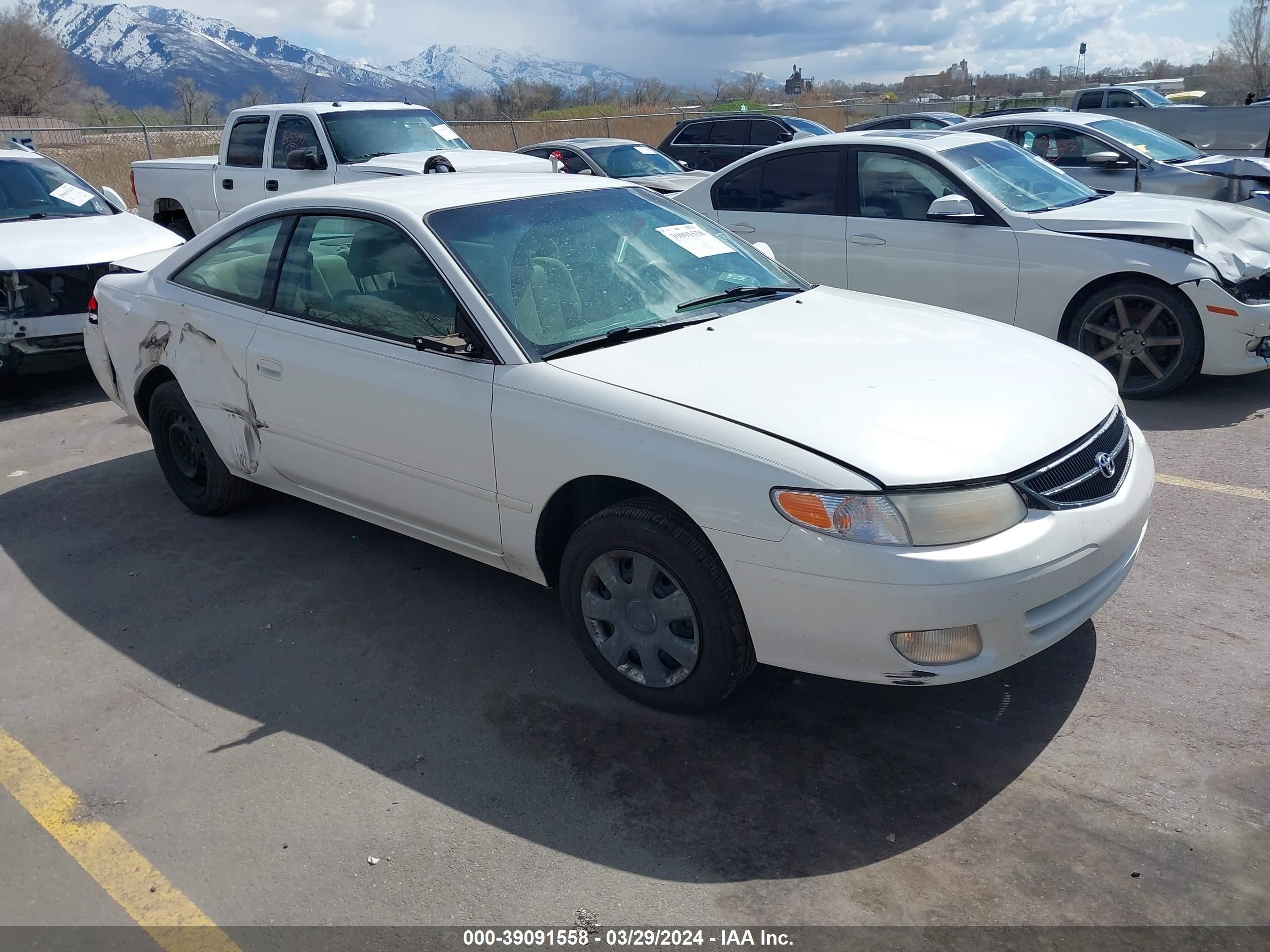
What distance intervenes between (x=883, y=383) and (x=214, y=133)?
23.8 meters

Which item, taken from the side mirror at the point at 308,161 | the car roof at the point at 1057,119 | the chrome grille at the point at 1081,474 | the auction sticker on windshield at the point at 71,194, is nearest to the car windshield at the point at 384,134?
the side mirror at the point at 308,161

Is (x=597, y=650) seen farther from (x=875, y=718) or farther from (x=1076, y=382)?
(x=1076, y=382)

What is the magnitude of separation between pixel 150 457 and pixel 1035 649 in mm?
5375

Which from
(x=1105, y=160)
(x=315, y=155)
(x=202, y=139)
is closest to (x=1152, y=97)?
(x=1105, y=160)

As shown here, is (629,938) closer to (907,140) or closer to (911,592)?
(911,592)

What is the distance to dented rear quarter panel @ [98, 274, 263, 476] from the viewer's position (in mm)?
4613

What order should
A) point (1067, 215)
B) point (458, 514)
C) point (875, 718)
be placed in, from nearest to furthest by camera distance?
point (875, 718) < point (458, 514) < point (1067, 215)

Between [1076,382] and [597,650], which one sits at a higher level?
[1076,382]

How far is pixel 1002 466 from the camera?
9.80 ft

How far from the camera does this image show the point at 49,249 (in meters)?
7.58

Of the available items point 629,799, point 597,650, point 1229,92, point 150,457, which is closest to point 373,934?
point 629,799

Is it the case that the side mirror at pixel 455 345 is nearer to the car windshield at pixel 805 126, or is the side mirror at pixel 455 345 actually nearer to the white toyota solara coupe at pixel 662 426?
the white toyota solara coupe at pixel 662 426

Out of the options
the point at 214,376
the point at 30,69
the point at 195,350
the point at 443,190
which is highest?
the point at 30,69

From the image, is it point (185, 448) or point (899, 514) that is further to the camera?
point (185, 448)
